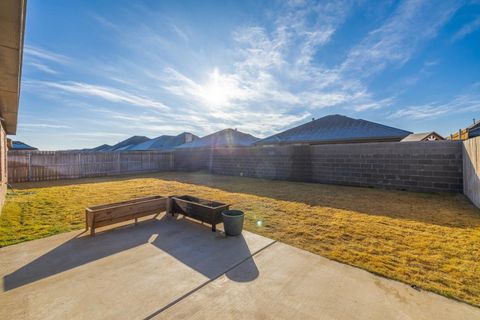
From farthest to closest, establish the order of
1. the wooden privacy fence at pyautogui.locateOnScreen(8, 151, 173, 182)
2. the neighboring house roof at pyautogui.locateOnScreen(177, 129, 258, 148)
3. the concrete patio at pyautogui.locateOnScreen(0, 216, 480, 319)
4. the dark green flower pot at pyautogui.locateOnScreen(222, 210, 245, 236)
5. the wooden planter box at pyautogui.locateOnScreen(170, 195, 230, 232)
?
1. the neighboring house roof at pyautogui.locateOnScreen(177, 129, 258, 148)
2. the wooden privacy fence at pyautogui.locateOnScreen(8, 151, 173, 182)
3. the wooden planter box at pyautogui.locateOnScreen(170, 195, 230, 232)
4. the dark green flower pot at pyautogui.locateOnScreen(222, 210, 245, 236)
5. the concrete patio at pyautogui.locateOnScreen(0, 216, 480, 319)

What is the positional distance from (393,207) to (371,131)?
10.6 m

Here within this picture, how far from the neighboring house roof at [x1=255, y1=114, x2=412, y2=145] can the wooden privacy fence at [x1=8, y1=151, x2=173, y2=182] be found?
34.2 ft

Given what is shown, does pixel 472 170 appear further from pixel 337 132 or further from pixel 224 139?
pixel 224 139

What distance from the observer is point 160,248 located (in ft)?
11.2

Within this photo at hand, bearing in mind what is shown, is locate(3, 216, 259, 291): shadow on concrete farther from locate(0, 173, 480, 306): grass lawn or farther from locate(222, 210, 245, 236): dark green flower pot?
locate(0, 173, 480, 306): grass lawn

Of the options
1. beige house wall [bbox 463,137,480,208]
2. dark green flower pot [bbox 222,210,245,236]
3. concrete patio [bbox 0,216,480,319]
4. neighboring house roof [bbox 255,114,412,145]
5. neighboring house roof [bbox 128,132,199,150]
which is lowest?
concrete patio [bbox 0,216,480,319]

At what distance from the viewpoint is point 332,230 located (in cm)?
416

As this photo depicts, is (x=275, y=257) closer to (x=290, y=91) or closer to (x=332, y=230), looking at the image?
(x=332, y=230)

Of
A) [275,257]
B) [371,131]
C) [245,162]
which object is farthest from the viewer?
[371,131]

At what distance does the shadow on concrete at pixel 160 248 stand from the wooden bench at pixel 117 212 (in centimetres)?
24

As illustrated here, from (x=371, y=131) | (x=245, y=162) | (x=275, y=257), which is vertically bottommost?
(x=275, y=257)

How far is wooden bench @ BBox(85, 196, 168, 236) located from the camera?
13.0ft

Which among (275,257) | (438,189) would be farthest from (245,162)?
(275,257)

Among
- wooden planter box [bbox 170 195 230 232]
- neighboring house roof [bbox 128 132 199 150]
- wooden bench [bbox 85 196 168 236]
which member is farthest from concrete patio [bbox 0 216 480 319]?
neighboring house roof [bbox 128 132 199 150]
